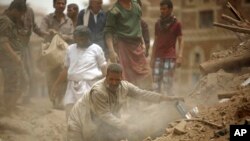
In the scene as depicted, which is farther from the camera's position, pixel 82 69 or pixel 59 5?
pixel 59 5

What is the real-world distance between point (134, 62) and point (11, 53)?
5.59 feet

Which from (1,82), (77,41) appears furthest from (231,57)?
(1,82)

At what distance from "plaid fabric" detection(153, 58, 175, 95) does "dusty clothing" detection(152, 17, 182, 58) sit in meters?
0.09

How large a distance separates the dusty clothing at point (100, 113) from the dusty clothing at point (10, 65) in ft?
6.08

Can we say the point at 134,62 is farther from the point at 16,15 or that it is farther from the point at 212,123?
the point at 212,123

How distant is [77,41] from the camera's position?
6.12 metres

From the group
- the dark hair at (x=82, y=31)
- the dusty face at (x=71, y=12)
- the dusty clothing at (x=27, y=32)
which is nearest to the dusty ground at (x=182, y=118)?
the dusty clothing at (x=27, y=32)

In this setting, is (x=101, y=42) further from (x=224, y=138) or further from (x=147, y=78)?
(x=224, y=138)

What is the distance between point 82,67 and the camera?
242 inches

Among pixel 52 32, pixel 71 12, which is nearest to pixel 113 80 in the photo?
pixel 52 32

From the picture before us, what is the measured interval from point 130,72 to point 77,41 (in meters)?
1.16

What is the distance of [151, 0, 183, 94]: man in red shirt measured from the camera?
730 cm

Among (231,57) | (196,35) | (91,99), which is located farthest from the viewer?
(196,35)

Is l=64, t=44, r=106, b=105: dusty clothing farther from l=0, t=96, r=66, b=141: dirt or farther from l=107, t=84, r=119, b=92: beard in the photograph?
l=0, t=96, r=66, b=141: dirt
